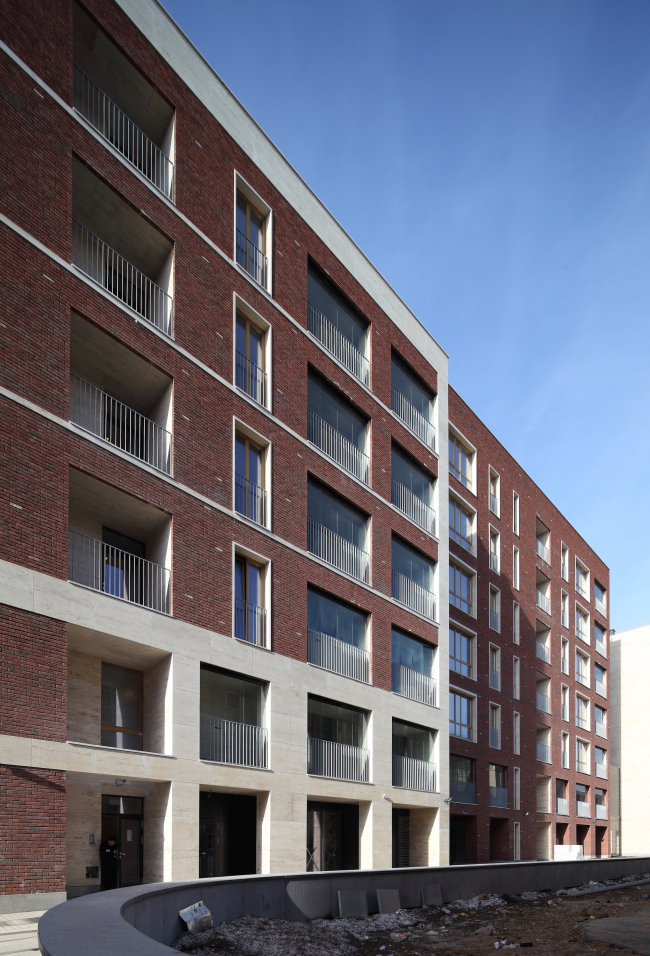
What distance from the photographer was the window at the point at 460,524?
39.5 meters

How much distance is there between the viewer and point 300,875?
17.6m

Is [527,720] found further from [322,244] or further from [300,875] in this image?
[300,875]

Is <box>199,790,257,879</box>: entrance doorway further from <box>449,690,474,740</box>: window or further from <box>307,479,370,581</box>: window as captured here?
<box>449,690,474,740</box>: window

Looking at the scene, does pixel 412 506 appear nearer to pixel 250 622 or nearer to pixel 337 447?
pixel 337 447

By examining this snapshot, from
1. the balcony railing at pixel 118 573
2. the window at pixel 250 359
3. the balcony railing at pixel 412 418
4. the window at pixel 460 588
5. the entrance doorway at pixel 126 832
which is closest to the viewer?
the entrance doorway at pixel 126 832

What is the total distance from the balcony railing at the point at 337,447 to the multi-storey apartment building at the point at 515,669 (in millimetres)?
10019

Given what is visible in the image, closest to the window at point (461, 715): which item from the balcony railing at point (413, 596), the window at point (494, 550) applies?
the balcony railing at point (413, 596)

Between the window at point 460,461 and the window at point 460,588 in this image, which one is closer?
the window at point 460,588

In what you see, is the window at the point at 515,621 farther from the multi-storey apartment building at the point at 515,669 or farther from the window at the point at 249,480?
the window at the point at 249,480

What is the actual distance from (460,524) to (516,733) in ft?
36.4

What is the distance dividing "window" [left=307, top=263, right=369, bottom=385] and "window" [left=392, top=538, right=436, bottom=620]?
617 centimetres

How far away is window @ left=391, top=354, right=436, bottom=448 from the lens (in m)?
33.2

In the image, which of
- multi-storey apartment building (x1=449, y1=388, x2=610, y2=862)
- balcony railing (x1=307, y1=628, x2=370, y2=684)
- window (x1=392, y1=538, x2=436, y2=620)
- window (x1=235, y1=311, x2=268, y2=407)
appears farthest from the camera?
multi-storey apartment building (x1=449, y1=388, x2=610, y2=862)

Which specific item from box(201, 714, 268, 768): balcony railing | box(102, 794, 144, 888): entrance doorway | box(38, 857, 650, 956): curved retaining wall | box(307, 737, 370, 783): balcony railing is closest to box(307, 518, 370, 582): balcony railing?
box(307, 737, 370, 783): balcony railing
